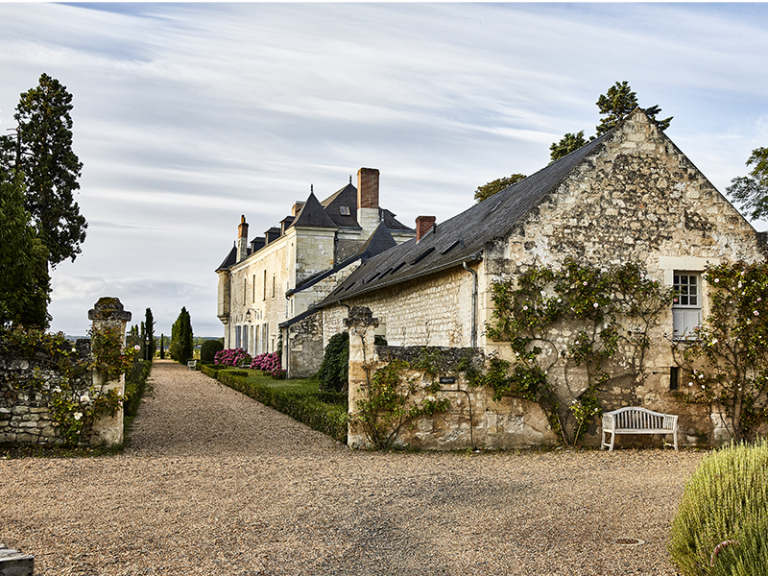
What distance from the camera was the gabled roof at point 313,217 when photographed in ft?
89.1

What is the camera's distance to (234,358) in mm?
34219

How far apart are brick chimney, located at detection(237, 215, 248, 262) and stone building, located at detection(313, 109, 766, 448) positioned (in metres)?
30.8

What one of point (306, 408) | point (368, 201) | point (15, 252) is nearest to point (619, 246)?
point (306, 408)

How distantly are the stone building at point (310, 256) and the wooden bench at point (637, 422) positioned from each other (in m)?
13.7

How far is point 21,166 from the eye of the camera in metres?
22.6

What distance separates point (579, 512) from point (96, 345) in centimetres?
679

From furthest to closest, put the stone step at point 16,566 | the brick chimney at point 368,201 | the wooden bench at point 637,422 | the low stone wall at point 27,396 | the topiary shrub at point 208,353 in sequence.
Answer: the topiary shrub at point 208,353
the brick chimney at point 368,201
the wooden bench at point 637,422
the low stone wall at point 27,396
the stone step at point 16,566

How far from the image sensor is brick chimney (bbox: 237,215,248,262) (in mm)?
40438

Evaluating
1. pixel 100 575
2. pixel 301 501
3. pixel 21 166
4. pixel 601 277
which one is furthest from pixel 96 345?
pixel 21 166

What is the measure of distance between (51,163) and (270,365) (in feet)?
35.8

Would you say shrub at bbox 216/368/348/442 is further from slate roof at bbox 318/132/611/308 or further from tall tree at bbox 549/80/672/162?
tall tree at bbox 549/80/672/162

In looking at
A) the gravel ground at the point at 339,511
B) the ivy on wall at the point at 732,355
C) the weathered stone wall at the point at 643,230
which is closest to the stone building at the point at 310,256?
the weathered stone wall at the point at 643,230

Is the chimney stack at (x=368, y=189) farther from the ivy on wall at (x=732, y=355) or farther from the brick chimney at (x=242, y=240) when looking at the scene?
the ivy on wall at (x=732, y=355)

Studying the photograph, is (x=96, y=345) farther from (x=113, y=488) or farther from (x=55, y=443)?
(x=113, y=488)
